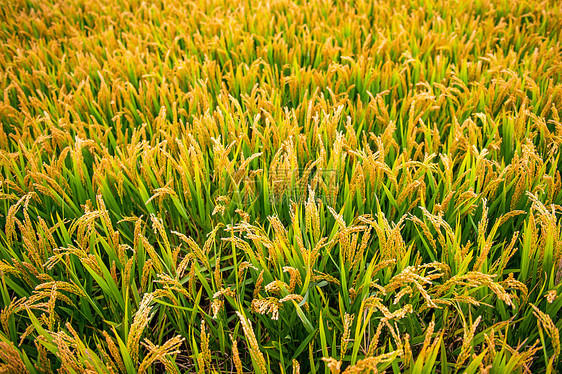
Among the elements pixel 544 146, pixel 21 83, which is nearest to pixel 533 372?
pixel 544 146

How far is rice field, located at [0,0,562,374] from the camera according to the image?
3.27ft

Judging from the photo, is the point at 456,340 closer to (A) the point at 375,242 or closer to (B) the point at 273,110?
(A) the point at 375,242

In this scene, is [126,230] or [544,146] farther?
[544,146]

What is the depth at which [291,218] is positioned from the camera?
1164 mm

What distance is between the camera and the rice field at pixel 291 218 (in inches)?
39.2

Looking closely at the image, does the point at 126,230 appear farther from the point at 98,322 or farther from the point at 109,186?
the point at 98,322

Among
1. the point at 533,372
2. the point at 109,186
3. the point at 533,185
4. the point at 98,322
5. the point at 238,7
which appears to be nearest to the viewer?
the point at 533,372

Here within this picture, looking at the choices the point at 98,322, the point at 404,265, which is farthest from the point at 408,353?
the point at 98,322

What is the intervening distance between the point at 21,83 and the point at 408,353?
2.60m

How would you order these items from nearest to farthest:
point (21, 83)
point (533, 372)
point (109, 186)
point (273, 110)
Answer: point (533, 372), point (109, 186), point (273, 110), point (21, 83)

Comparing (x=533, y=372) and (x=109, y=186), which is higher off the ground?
(x=109, y=186)

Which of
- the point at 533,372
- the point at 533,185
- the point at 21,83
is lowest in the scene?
the point at 533,372

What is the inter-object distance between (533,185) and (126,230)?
1622 millimetres

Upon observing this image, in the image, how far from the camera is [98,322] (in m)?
1.21
